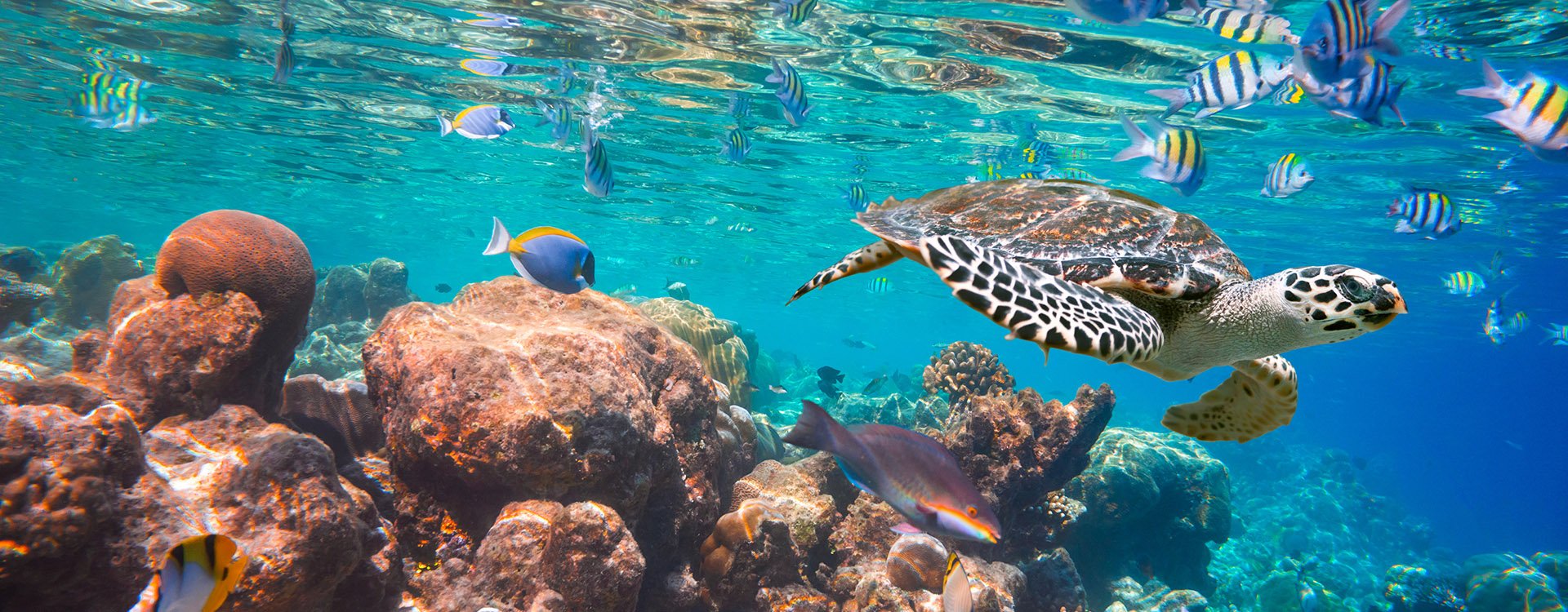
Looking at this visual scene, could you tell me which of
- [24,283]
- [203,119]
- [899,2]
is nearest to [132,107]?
[24,283]

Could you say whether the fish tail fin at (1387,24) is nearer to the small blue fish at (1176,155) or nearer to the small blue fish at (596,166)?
the small blue fish at (1176,155)

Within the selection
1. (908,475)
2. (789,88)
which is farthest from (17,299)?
(908,475)

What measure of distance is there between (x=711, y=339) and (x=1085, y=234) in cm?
826

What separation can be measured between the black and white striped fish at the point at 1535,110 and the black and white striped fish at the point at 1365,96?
0.40 m

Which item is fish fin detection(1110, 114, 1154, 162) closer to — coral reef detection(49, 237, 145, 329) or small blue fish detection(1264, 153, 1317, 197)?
small blue fish detection(1264, 153, 1317, 197)

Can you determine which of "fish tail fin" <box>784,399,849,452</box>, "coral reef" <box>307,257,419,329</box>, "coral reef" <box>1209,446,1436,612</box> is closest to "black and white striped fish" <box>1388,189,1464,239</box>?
"fish tail fin" <box>784,399,849,452</box>

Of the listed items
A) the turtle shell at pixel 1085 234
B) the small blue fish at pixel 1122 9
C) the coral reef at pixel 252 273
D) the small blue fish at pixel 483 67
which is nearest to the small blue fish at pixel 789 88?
the turtle shell at pixel 1085 234

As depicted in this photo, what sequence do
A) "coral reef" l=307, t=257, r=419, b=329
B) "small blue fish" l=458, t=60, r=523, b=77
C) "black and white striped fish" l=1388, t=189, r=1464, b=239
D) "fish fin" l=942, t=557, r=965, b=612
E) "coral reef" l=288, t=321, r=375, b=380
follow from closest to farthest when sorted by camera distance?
1. "fish fin" l=942, t=557, r=965, b=612
2. "black and white striped fish" l=1388, t=189, r=1464, b=239
3. "coral reef" l=288, t=321, r=375, b=380
4. "small blue fish" l=458, t=60, r=523, b=77
5. "coral reef" l=307, t=257, r=419, b=329

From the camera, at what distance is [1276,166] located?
6762 mm

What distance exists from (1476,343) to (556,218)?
63.9 m

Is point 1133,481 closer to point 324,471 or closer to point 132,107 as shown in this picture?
point 324,471

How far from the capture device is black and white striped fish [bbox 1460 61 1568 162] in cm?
417

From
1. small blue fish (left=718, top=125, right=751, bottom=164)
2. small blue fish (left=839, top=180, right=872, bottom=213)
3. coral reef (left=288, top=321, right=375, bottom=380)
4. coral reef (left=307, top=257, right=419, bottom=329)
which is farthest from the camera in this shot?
coral reef (left=307, top=257, right=419, bottom=329)

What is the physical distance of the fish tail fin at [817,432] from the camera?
4.04m
